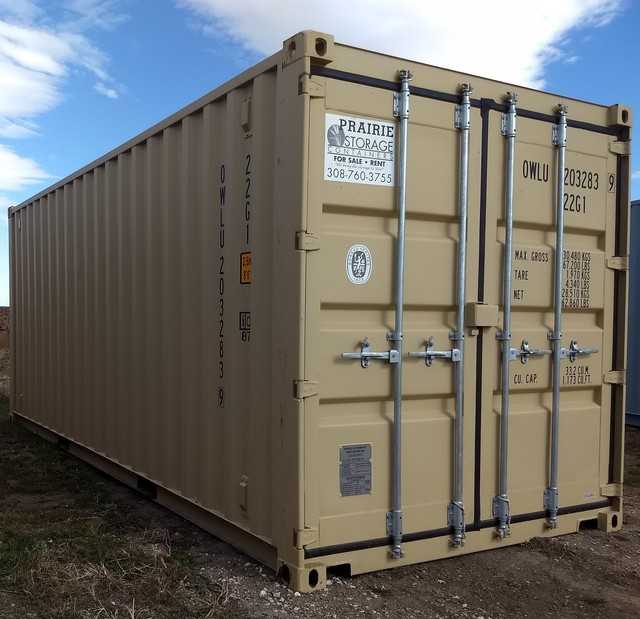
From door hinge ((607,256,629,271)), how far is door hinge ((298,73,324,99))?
265 centimetres

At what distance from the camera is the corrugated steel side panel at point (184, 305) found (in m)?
4.50

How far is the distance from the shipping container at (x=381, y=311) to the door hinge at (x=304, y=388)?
0.01 m

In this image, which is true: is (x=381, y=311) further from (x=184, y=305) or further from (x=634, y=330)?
(x=634, y=330)

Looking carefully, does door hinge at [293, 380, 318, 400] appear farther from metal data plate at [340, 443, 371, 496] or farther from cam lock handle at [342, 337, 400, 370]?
metal data plate at [340, 443, 371, 496]

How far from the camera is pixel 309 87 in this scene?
4074mm

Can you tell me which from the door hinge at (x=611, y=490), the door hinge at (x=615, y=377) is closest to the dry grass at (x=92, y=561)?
the door hinge at (x=611, y=490)

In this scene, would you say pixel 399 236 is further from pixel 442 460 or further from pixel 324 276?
pixel 442 460

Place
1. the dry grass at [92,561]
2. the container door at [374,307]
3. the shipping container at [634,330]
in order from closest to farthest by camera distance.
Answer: the dry grass at [92,561] < the container door at [374,307] < the shipping container at [634,330]

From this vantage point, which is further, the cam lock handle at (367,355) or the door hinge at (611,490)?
the door hinge at (611,490)

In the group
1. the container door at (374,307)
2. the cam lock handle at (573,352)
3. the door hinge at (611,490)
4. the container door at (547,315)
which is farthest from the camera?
the door hinge at (611,490)

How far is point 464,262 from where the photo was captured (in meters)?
4.59

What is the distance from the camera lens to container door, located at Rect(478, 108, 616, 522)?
4.82 m

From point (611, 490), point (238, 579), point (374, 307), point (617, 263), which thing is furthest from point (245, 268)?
point (611, 490)

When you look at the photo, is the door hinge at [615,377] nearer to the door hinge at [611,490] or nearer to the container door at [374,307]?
the door hinge at [611,490]
